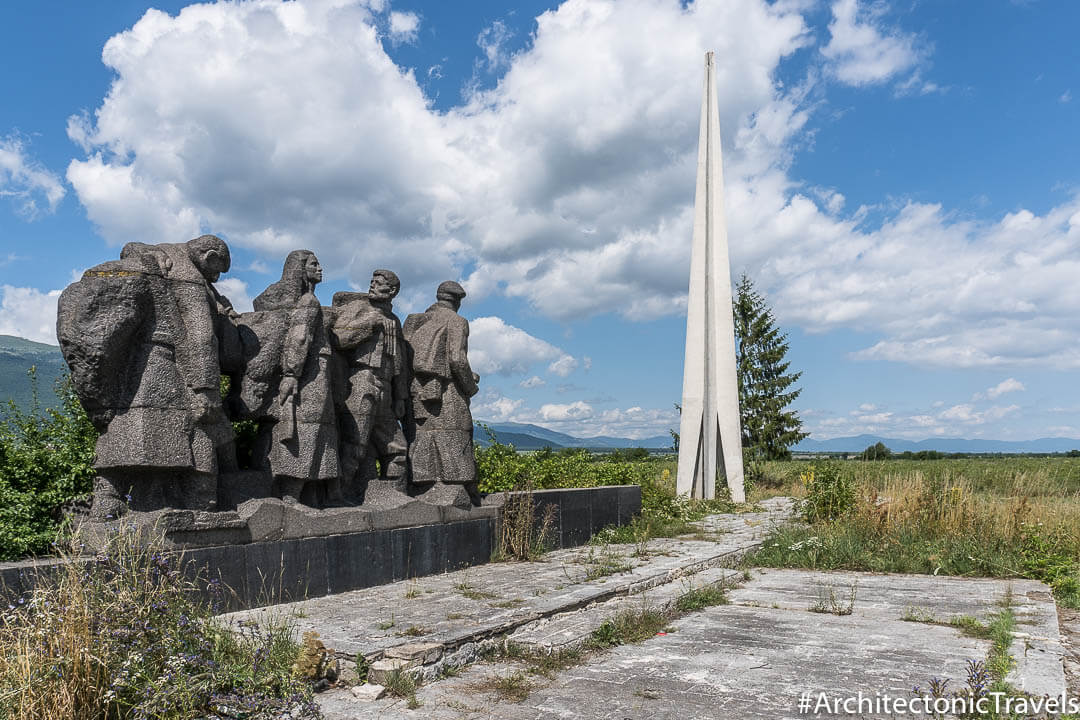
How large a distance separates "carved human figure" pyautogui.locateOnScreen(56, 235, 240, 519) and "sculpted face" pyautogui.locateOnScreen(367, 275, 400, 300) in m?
1.88

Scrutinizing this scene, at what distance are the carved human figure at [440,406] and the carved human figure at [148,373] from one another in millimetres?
2534

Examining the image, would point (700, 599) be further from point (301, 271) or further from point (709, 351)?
point (709, 351)

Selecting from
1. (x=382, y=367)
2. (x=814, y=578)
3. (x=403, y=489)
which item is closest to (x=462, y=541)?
(x=403, y=489)

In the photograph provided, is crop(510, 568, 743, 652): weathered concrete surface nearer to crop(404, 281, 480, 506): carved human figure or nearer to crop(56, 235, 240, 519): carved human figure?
crop(404, 281, 480, 506): carved human figure

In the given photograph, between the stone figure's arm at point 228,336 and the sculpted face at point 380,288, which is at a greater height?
the sculpted face at point 380,288

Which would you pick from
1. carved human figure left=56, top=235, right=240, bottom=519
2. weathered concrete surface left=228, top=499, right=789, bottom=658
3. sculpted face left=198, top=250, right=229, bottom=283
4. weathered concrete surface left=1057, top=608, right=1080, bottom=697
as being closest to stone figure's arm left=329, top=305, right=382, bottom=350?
sculpted face left=198, top=250, right=229, bottom=283

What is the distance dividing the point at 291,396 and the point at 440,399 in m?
2.06

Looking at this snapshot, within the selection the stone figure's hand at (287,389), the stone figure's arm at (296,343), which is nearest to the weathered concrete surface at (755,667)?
the stone figure's hand at (287,389)

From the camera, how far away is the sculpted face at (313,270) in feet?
24.6

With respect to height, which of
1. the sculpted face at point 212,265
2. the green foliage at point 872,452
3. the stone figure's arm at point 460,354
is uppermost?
the sculpted face at point 212,265

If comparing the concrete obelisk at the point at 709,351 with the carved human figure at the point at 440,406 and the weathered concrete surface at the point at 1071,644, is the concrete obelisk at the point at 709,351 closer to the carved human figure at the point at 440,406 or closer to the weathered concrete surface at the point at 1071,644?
the carved human figure at the point at 440,406

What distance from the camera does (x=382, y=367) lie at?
25.9 ft

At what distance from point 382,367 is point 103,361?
2679 millimetres

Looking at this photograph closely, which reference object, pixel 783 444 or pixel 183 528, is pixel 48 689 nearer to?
pixel 183 528
